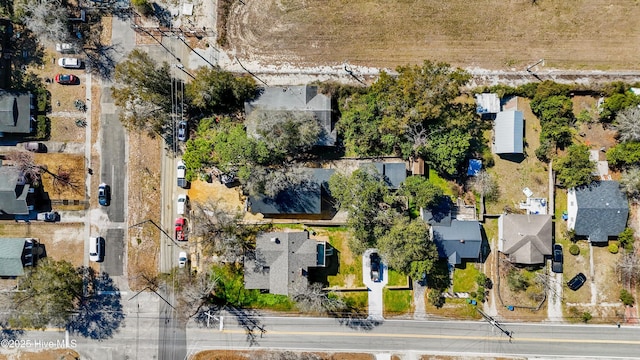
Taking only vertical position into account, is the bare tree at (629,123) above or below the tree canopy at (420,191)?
above

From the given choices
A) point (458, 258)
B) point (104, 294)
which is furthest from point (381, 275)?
point (104, 294)

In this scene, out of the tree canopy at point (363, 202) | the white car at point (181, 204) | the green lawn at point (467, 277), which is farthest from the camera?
the white car at point (181, 204)

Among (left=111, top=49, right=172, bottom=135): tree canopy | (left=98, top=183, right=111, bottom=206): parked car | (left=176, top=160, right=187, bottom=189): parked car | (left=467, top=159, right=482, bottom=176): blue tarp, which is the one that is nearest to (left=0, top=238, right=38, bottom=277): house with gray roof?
(left=98, top=183, right=111, bottom=206): parked car

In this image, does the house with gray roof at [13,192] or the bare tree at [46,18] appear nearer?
the bare tree at [46,18]

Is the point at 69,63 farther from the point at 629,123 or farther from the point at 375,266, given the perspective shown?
the point at 629,123

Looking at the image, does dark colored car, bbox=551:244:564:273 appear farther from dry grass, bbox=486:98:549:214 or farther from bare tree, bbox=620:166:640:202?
bare tree, bbox=620:166:640:202

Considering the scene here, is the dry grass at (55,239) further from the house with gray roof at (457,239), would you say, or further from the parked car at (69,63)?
the house with gray roof at (457,239)

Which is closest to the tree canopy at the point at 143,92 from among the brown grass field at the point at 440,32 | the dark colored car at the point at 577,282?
the brown grass field at the point at 440,32
